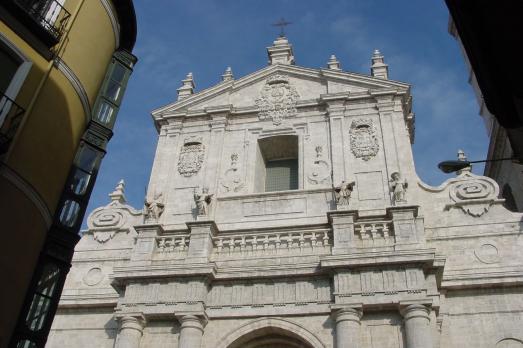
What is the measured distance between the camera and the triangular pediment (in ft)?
61.3

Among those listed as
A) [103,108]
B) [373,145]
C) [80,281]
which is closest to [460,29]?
[103,108]

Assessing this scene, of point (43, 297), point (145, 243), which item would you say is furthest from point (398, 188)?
point (43, 297)

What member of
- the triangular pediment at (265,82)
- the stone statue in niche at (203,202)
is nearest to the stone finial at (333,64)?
the triangular pediment at (265,82)

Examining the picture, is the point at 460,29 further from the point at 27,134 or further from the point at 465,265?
the point at 465,265

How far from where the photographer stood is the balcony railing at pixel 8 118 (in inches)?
322

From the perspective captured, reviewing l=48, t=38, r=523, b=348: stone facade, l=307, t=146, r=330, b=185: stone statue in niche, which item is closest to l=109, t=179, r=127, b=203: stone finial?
l=48, t=38, r=523, b=348: stone facade

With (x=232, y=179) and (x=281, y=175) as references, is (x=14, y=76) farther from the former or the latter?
(x=281, y=175)

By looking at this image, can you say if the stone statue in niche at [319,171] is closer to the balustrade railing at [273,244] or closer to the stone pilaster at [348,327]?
the balustrade railing at [273,244]

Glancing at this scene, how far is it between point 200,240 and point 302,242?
2.60 m

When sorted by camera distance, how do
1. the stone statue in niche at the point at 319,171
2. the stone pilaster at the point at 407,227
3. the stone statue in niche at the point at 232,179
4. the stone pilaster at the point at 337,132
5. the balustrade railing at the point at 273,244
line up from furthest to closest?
the stone statue in niche at the point at 232,179 < the stone statue in niche at the point at 319,171 < the stone pilaster at the point at 337,132 < the balustrade railing at the point at 273,244 < the stone pilaster at the point at 407,227

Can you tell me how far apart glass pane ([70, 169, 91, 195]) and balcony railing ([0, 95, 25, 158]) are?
1667 mm

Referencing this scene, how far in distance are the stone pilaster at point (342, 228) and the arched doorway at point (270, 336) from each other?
2.10 m

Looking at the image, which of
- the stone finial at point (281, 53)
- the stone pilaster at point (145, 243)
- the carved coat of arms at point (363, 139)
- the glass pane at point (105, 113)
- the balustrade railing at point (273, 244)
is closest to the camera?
the glass pane at point (105, 113)

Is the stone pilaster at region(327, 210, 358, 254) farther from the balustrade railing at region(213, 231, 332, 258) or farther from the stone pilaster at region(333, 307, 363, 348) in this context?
the stone pilaster at region(333, 307, 363, 348)
